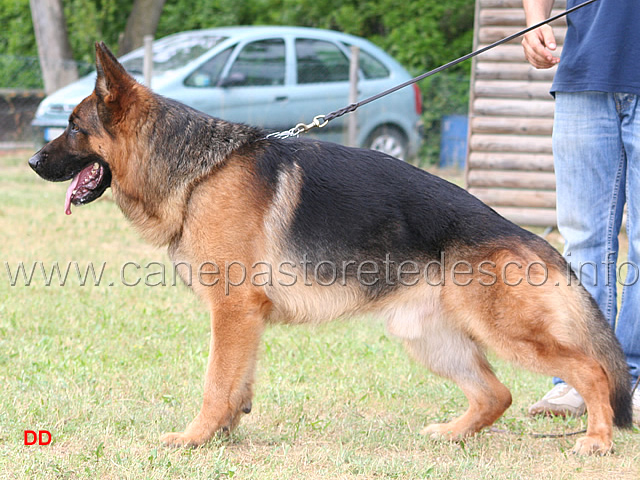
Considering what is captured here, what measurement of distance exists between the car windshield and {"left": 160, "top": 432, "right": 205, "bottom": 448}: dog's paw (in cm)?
797

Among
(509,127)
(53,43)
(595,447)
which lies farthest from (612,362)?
(53,43)

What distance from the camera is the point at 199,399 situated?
3854mm

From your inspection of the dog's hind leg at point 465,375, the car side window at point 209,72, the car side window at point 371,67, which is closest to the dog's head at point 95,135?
the dog's hind leg at point 465,375

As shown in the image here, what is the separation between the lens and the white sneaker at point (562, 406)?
3.85 m

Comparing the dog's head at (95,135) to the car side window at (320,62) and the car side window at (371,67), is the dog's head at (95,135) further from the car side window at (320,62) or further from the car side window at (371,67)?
the car side window at (371,67)

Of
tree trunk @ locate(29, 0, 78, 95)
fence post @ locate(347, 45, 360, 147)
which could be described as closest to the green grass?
fence post @ locate(347, 45, 360, 147)

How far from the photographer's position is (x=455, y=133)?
538 inches

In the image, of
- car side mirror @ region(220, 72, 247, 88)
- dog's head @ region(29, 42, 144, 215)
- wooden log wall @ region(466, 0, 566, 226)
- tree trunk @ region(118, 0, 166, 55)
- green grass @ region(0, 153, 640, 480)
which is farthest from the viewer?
tree trunk @ region(118, 0, 166, 55)

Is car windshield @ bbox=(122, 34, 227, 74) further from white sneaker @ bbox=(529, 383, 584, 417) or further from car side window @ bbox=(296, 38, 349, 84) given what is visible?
white sneaker @ bbox=(529, 383, 584, 417)

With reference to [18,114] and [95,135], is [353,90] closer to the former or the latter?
[18,114]

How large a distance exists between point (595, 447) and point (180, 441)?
176 cm

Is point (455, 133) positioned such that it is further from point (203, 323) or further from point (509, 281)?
point (509, 281)

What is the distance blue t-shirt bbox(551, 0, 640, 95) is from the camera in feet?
11.5

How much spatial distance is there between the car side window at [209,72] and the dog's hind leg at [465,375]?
24.1ft
